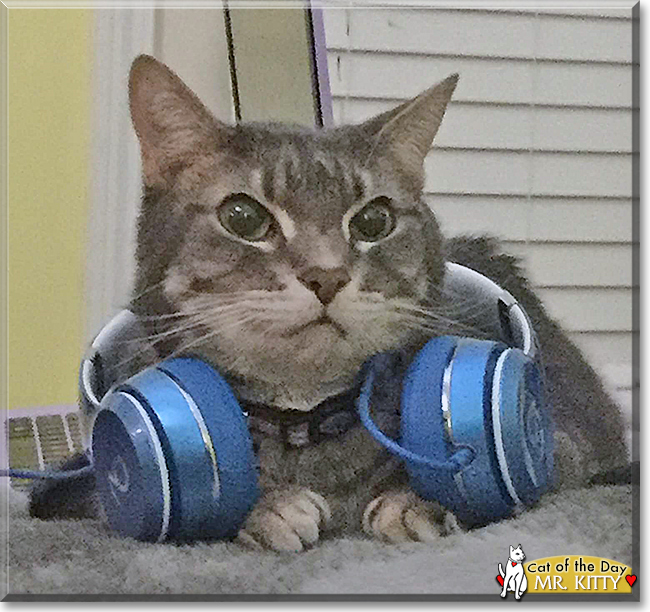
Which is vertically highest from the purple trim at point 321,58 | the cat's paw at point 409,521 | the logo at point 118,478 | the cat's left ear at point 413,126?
the purple trim at point 321,58

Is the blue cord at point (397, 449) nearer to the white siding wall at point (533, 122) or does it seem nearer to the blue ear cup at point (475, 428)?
the blue ear cup at point (475, 428)

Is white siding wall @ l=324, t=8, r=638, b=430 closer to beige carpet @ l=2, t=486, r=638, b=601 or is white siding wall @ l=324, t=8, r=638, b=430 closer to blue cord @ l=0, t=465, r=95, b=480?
beige carpet @ l=2, t=486, r=638, b=601

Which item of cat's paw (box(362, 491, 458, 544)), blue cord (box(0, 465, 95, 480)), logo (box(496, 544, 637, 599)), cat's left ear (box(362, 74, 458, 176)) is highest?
cat's left ear (box(362, 74, 458, 176))

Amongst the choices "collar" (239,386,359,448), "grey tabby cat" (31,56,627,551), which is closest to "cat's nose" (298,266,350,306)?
"grey tabby cat" (31,56,627,551)

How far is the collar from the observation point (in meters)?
0.77

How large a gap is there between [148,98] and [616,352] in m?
0.53

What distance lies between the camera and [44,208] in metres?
0.83

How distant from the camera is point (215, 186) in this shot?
0.77 m

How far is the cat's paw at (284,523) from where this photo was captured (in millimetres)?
718

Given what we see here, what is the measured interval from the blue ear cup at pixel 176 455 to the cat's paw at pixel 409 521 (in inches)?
4.5

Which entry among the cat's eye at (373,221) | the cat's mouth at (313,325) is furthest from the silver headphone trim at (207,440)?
the cat's eye at (373,221)

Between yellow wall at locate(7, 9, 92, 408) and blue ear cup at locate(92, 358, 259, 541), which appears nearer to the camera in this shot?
blue ear cup at locate(92, 358, 259, 541)

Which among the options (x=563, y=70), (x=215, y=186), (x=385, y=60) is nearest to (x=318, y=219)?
(x=215, y=186)

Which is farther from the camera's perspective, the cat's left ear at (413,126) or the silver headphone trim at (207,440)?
the cat's left ear at (413,126)
